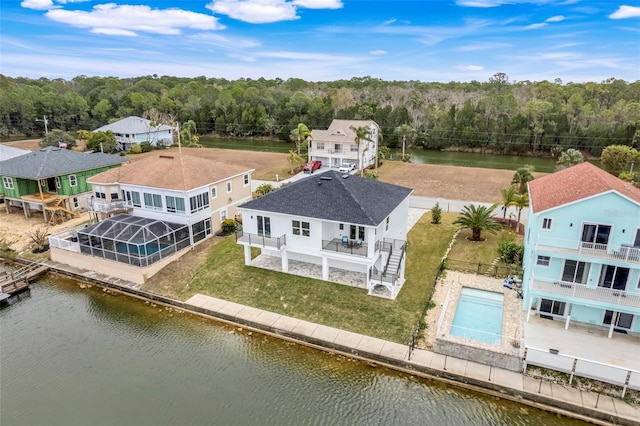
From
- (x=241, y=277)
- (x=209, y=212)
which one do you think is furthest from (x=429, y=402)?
(x=209, y=212)

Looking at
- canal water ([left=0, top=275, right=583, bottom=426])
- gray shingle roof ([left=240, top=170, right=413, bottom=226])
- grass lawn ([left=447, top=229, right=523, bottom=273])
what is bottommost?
canal water ([left=0, top=275, right=583, bottom=426])

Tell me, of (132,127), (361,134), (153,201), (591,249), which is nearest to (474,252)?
(591,249)

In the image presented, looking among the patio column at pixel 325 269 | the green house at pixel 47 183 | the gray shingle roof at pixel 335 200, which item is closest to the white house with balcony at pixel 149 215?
the green house at pixel 47 183

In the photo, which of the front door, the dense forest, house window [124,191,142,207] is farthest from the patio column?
the dense forest

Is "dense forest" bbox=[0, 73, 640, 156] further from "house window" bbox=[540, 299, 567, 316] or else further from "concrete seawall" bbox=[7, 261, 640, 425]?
"concrete seawall" bbox=[7, 261, 640, 425]

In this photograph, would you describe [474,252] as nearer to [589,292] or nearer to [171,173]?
[589,292]
